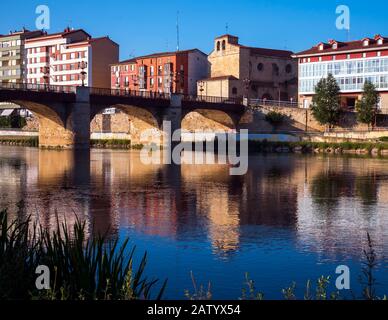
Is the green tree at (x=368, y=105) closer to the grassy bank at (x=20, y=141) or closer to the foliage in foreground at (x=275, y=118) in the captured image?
the foliage in foreground at (x=275, y=118)

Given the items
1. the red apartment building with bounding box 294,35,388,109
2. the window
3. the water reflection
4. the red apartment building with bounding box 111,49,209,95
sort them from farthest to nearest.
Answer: the window
the red apartment building with bounding box 111,49,209,95
the red apartment building with bounding box 294,35,388,109
the water reflection

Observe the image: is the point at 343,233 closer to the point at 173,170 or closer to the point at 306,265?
the point at 306,265

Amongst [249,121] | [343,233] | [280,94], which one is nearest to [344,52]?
[249,121]

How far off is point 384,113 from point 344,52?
35.4ft

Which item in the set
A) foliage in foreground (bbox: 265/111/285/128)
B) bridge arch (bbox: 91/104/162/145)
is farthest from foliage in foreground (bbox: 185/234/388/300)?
foliage in foreground (bbox: 265/111/285/128)

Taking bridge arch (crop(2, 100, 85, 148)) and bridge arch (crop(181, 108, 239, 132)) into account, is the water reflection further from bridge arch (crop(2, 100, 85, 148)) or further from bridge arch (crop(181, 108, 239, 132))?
bridge arch (crop(181, 108, 239, 132))

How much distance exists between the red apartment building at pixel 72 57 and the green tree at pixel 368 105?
5415 centimetres

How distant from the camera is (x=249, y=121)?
86.1 meters

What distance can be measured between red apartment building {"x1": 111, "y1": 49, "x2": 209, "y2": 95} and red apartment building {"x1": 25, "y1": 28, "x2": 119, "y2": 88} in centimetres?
312

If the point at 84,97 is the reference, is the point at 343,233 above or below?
below

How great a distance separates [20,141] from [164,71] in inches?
1127

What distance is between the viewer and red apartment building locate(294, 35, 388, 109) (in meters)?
77.8
